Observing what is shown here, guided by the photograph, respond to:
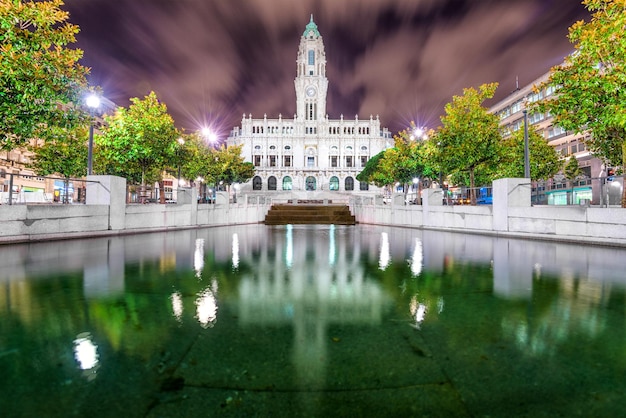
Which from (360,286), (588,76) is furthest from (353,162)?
(360,286)

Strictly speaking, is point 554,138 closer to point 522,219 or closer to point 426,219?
point 426,219

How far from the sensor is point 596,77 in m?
10.3

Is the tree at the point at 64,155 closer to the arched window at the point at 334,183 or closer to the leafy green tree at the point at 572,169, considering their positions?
the leafy green tree at the point at 572,169

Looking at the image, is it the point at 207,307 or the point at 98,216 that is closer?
the point at 207,307

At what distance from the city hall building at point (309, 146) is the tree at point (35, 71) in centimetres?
7288

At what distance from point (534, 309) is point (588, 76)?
1116 cm

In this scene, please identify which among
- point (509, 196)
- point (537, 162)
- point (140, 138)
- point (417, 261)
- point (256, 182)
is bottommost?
point (417, 261)

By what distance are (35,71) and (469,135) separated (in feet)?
66.0

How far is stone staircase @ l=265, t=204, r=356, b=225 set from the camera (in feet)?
79.2

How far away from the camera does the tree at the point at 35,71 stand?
836 centimetres

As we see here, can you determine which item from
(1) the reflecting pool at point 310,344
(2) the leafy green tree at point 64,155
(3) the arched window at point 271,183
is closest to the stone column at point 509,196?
(1) the reflecting pool at point 310,344

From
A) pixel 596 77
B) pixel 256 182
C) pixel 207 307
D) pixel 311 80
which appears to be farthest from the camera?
pixel 311 80

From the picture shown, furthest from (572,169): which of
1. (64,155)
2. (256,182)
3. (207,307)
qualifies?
(256,182)

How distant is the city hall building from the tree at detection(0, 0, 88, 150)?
72.9 meters
